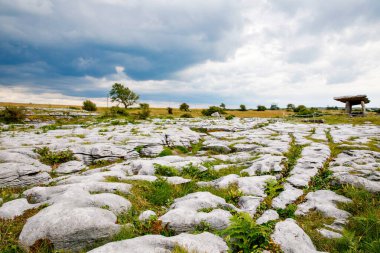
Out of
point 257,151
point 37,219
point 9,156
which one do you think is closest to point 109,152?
point 9,156

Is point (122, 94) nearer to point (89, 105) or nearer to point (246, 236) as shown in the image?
point (89, 105)

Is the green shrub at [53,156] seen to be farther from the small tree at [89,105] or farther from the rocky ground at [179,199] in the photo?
the small tree at [89,105]

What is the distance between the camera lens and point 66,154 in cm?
1258

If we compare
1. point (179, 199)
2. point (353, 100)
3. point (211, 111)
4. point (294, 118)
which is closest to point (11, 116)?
point (179, 199)

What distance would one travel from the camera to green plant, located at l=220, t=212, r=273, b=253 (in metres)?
4.69

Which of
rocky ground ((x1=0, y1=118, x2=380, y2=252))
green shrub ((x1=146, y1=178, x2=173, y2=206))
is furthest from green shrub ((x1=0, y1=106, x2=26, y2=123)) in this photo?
green shrub ((x1=146, y1=178, x2=173, y2=206))

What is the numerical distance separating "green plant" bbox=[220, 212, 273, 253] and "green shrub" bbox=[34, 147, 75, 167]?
36.2 ft

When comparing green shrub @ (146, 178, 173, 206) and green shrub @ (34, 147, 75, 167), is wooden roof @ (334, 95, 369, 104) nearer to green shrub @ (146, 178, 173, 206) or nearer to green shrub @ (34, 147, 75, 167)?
green shrub @ (146, 178, 173, 206)

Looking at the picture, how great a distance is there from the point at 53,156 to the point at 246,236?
11.8 metres

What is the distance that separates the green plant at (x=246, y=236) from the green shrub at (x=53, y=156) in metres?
11.0

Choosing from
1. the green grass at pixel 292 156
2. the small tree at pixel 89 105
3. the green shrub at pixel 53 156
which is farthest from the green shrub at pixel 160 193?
the small tree at pixel 89 105

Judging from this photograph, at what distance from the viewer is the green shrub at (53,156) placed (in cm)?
1200

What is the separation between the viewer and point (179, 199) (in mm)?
7441

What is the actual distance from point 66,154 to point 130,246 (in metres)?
10.3
